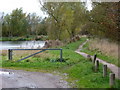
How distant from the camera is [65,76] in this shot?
12.5 metres

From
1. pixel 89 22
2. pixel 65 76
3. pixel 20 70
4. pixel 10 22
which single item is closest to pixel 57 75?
pixel 65 76

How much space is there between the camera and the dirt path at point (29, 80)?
1045 cm

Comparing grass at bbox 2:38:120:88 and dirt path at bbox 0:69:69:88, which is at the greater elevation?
grass at bbox 2:38:120:88

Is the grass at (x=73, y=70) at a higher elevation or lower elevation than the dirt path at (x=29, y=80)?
higher

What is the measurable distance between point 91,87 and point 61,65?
19.9 feet

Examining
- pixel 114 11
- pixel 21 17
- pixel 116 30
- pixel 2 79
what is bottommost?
pixel 2 79

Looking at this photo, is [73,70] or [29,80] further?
[73,70]

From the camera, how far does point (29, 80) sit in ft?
38.3

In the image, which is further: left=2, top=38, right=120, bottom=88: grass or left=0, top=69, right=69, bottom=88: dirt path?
left=0, top=69, right=69, bottom=88: dirt path

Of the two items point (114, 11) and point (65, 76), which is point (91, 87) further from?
point (114, 11)

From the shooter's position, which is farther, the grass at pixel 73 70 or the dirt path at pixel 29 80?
the dirt path at pixel 29 80

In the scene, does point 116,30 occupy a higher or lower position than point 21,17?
lower

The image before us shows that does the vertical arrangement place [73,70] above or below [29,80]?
above

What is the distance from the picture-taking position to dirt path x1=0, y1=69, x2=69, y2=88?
1045cm
